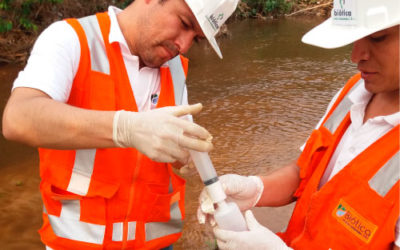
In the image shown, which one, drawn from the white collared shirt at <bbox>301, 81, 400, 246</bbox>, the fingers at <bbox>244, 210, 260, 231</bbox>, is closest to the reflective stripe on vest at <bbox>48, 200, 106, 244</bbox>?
the fingers at <bbox>244, 210, 260, 231</bbox>

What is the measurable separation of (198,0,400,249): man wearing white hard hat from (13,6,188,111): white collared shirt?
0.81 meters

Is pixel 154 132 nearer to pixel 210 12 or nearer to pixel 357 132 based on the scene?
pixel 210 12

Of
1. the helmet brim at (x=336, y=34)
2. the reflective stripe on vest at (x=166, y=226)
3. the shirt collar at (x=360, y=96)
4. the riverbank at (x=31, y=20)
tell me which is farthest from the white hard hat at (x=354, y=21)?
the riverbank at (x=31, y=20)

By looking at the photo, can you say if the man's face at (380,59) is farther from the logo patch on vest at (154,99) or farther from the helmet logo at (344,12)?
the logo patch on vest at (154,99)

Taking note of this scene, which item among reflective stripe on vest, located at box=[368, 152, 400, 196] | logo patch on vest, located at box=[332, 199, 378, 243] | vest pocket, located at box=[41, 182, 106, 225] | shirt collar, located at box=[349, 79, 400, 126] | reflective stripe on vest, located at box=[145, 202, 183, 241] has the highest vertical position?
shirt collar, located at box=[349, 79, 400, 126]

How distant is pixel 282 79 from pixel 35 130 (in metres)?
6.79

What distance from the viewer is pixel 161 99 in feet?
6.64

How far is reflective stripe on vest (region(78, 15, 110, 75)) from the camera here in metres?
1.73

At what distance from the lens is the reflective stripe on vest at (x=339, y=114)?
1908 millimetres

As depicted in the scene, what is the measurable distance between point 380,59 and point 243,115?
177 inches

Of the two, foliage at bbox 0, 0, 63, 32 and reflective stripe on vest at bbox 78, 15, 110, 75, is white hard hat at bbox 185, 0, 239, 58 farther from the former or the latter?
foliage at bbox 0, 0, 63, 32

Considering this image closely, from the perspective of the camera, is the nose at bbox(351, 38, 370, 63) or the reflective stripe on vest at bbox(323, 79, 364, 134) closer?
the nose at bbox(351, 38, 370, 63)

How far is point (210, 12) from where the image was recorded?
72.7 inches

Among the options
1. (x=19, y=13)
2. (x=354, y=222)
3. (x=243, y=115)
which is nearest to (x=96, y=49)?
(x=354, y=222)
